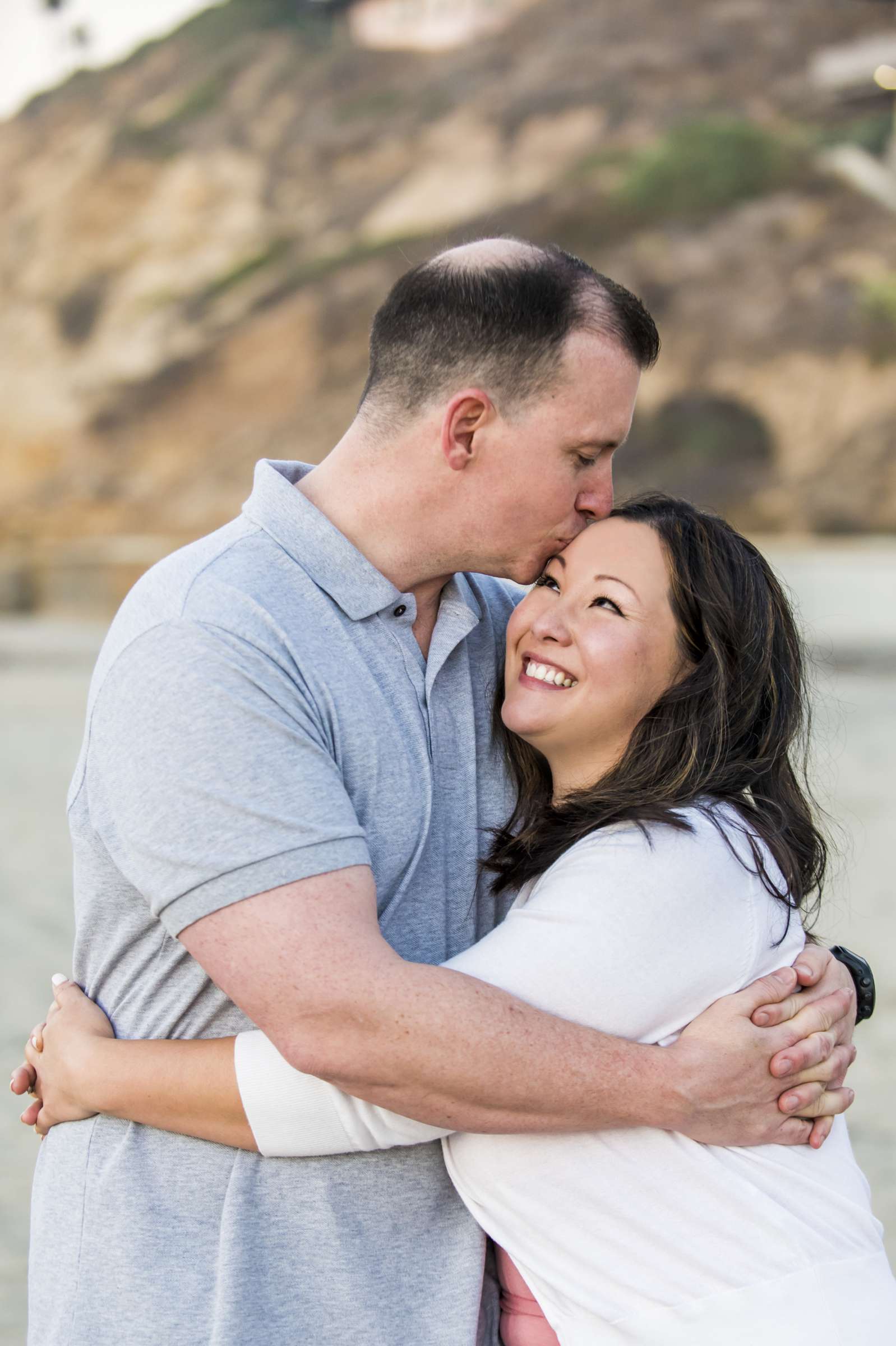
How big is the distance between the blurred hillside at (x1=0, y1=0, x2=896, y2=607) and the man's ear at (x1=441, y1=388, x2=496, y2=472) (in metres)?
21.8

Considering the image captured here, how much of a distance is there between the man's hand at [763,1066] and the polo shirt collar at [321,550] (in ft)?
2.44

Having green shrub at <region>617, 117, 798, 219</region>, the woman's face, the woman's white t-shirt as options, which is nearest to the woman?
the woman's white t-shirt

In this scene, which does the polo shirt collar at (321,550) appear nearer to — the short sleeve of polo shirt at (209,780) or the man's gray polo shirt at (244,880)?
the man's gray polo shirt at (244,880)

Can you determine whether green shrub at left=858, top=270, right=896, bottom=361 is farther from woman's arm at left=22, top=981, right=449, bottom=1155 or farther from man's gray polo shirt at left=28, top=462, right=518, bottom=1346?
woman's arm at left=22, top=981, right=449, bottom=1155

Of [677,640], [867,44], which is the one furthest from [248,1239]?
[867,44]

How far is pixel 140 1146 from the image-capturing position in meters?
1.85

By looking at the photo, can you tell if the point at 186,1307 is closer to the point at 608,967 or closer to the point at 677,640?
the point at 608,967

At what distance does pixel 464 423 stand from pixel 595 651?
40 cm

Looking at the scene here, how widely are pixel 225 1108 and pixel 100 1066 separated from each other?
0.21m

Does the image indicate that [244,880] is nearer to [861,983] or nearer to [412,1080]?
[412,1080]

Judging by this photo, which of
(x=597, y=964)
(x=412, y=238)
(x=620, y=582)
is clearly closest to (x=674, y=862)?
(x=597, y=964)

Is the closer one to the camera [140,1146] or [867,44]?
[140,1146]

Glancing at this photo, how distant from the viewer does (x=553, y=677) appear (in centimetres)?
214

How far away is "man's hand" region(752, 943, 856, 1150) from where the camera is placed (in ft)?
6.10
